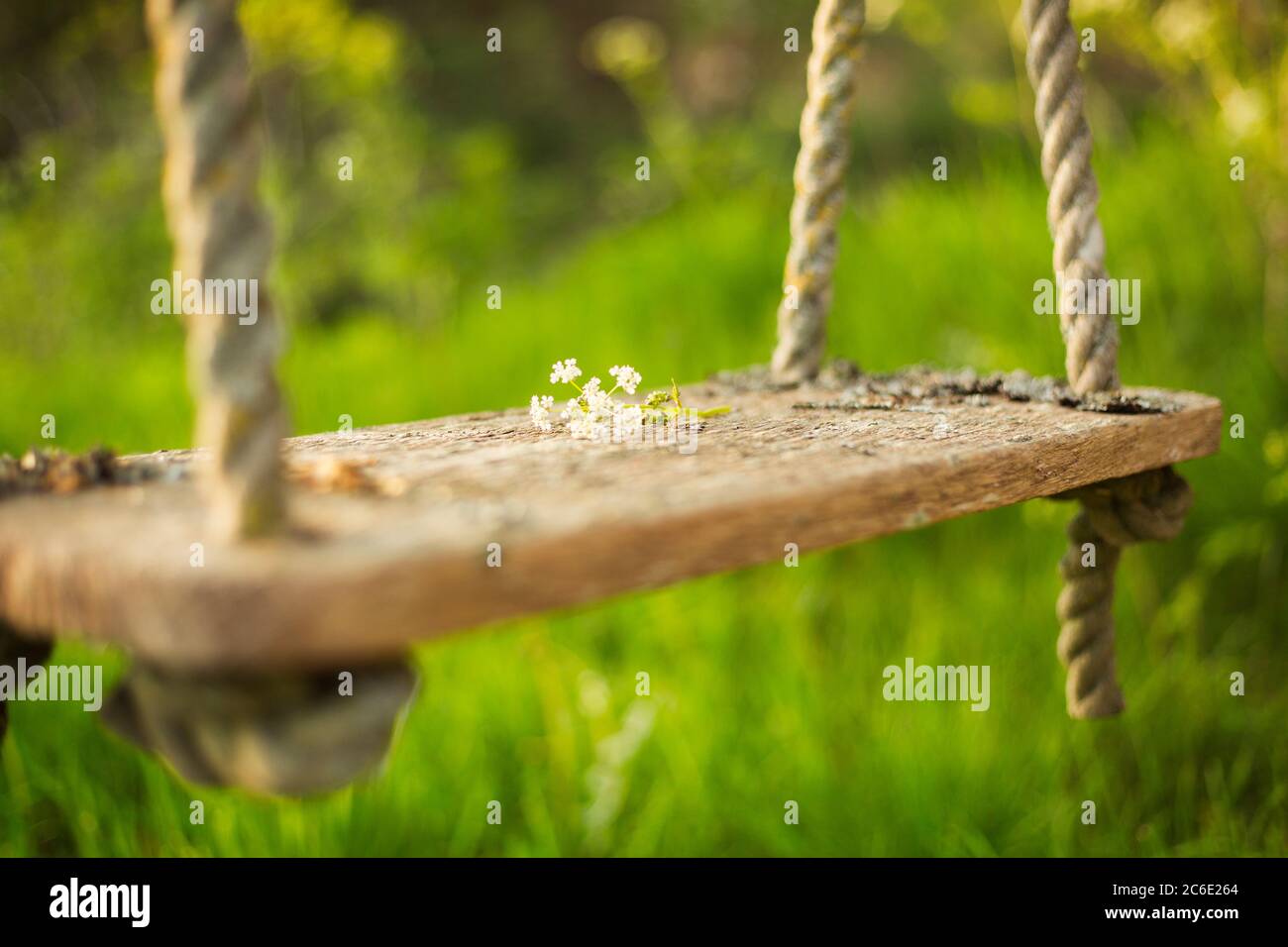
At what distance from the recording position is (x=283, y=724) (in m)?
0.50

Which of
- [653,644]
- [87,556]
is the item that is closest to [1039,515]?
[653,644]

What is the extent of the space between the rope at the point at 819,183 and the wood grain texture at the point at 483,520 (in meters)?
0.22

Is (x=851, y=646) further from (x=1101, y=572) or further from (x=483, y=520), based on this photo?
(x=483, y=520)

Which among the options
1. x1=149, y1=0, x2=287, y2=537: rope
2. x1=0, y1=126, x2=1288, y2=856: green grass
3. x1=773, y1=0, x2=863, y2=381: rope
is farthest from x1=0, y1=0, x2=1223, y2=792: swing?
x1=0, y1=126, x2=1288, y2=856: green grass

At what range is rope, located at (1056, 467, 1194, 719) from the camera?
3.34 ft

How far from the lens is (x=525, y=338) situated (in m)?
2.80

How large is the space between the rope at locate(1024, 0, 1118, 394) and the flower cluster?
1.07 ft

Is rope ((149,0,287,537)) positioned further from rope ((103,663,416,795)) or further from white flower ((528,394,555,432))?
white flower ((528,394,555,432))

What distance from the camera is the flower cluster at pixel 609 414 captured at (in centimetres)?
84
